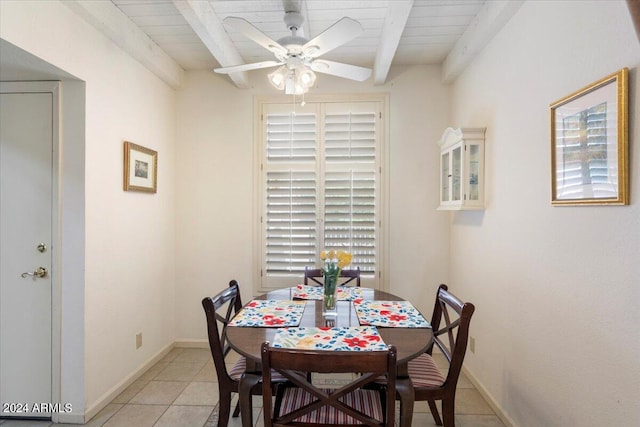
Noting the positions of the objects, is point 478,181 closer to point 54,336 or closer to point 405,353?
point 405,353

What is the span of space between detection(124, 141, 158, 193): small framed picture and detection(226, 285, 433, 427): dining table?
4.63 feet

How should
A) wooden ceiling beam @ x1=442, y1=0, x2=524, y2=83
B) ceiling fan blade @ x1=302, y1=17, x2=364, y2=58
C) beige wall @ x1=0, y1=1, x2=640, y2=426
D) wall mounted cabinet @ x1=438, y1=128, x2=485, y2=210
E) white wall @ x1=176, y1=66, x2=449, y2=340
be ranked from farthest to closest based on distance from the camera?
white wall @ x1=176, y1=66, x2=449, y2=340, wall mounted cabinet @ x1=438, y1=128, x2=485, y2=210, wooden ceiling beam @ x1=442, y1=0, x2=524, y2=83, ceiling fan blade @ x1=302, y1=17, x2=364, y2=58, beige wall @ x1=0, y1=1, x2=640, y2=426

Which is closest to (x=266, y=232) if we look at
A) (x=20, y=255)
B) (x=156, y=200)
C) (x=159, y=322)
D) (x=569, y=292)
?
(x=156, y=200)

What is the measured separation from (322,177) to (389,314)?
165 cm

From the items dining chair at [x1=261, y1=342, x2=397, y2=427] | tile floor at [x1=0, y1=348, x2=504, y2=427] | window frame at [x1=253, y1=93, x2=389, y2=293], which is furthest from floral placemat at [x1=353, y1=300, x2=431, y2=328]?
window frame at [x1=253, y1=93, x2=389, y2=293]

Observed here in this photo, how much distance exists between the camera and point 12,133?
7.07 feet

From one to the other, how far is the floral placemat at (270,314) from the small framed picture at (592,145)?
4.81ft

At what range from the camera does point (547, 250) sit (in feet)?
5.59

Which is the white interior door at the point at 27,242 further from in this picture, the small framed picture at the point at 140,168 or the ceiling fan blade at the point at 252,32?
the ceiling fan blade at the point at 252,32

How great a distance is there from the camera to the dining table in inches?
57.4

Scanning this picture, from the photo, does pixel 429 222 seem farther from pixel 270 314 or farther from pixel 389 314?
pixel 270 314

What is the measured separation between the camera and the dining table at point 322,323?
4.78 feet

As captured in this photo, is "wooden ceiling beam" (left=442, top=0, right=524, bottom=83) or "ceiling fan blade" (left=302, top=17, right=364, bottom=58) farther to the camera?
"wooden ceiling beam" (left=442, top=0, right=524, bottom=83)

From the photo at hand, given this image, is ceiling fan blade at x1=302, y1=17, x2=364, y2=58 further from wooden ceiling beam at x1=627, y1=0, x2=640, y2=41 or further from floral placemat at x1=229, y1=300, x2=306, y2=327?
floral placemat at x1=229, y1=300, x2=306, y2=327
